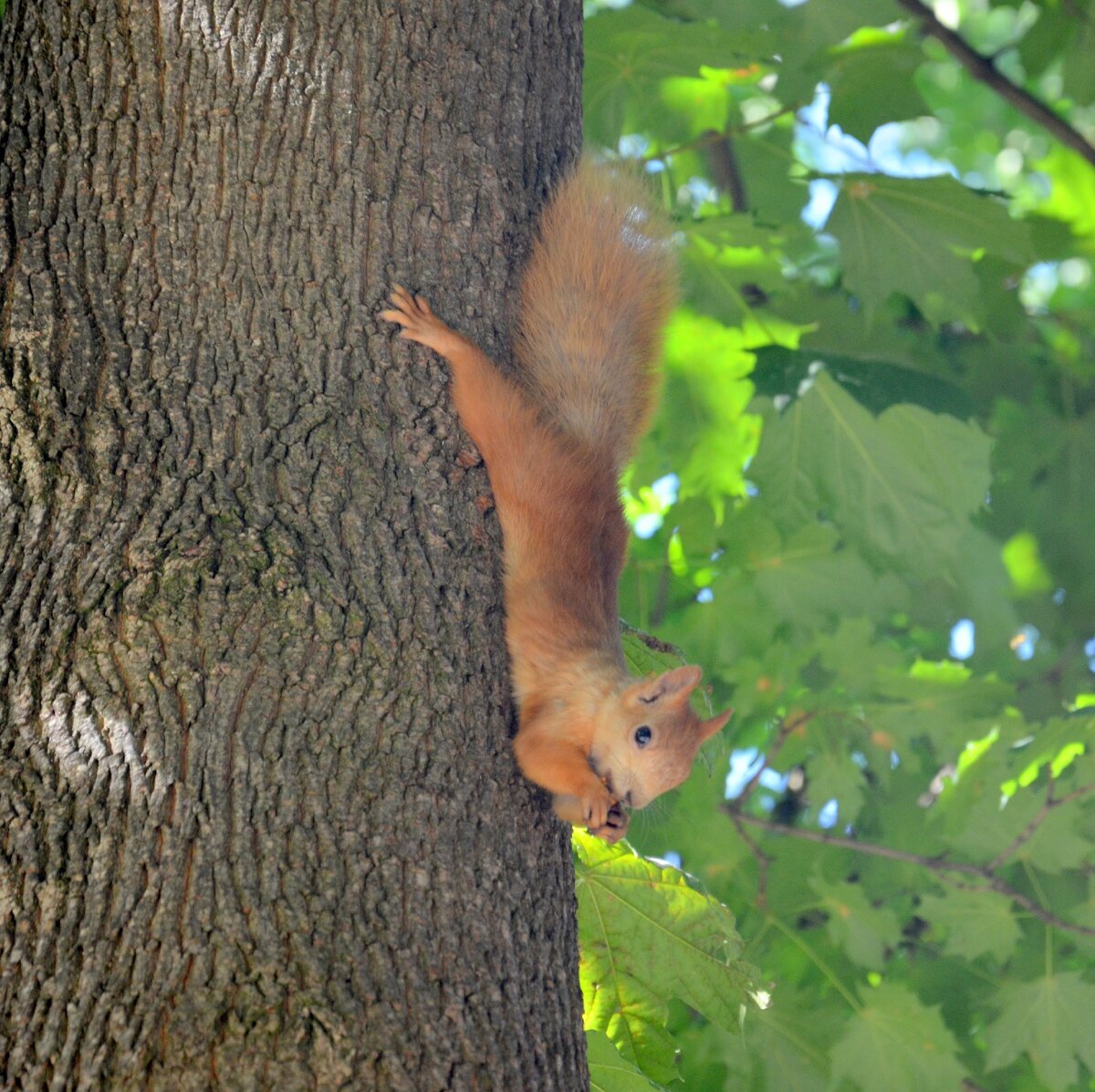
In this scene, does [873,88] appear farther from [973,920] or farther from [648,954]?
[973,920]

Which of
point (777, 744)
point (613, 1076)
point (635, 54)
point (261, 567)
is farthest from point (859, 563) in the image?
point (261, 567)

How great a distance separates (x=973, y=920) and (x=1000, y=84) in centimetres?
288

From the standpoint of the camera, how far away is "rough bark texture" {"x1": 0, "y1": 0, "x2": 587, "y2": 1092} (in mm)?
1356

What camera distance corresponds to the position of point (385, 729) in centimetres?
158

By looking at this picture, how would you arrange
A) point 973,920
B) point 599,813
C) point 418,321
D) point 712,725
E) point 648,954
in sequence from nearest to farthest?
point 418,321
point 599,813
point 648,954
point 712,725
point 973,920

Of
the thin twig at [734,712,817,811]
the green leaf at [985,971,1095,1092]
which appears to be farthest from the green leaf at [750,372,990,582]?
the green leaf at [985,971,1095,1092]

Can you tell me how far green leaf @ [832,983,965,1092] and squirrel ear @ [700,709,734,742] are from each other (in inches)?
60.5

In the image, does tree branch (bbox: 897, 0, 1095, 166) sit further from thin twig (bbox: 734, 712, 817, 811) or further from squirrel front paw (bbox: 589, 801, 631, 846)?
squirrel front paw (bbox: 589, 801, 631, 846)

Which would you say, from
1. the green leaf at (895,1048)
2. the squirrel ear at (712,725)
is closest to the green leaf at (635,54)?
the squirrel ear at (712,725)

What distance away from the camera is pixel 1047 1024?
366 cm

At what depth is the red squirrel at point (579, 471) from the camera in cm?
201

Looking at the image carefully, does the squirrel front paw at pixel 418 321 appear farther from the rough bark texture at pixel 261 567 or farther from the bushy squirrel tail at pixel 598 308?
the bushy squirrel tail at pixel 598 308

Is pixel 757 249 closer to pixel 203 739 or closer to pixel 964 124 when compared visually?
pixel 203 739

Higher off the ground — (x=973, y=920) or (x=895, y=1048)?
(x=973, y=920)
